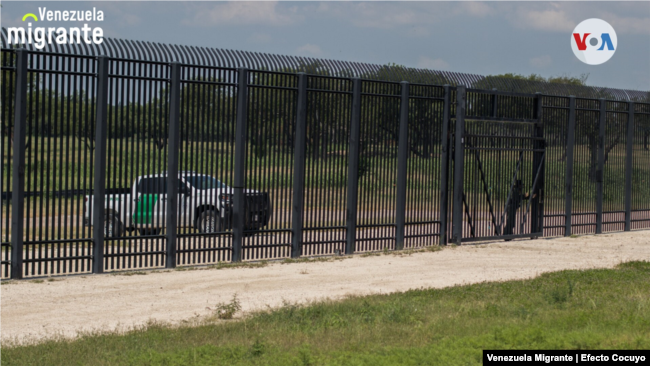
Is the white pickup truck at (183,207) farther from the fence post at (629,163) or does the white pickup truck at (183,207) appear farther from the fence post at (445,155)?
the fence post at (629,163)

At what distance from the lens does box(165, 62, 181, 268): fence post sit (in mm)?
11078

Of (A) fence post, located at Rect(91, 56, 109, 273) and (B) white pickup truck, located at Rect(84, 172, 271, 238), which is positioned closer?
(A) fence post, located at Rect(91, 56, 109, 273)

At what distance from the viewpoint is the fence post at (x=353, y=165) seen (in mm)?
13336

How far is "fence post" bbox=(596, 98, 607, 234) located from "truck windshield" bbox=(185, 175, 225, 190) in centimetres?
1094

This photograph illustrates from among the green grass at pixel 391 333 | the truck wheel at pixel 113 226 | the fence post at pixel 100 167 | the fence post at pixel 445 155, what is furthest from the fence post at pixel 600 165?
the fence post at pixel 100 167

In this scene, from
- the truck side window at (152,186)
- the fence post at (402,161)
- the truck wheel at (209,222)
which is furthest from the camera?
the fence post at (402,161)

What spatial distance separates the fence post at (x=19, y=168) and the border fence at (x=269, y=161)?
0.06 ft

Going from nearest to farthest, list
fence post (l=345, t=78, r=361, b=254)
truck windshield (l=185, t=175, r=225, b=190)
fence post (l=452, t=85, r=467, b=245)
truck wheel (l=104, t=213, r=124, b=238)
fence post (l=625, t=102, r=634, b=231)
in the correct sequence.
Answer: truck wheel (l=104, t=213, r=124, b=238), truck windshield (l=185, t=175, r=225, b=190), fence post (l=345, t=78, r=361, b=254), fence post (l=452, t=85, r=467, b=245), fence post (l=625, t=102, r=634, b=231)

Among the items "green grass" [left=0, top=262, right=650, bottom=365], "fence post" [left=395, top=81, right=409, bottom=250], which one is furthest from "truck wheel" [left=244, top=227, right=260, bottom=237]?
"green grass" [left=0, top=262, right=650, bottom=365]

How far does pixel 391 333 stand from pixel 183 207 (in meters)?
5.60

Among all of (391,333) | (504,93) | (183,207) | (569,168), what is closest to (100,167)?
(183,207)

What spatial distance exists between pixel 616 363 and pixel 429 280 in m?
5.70

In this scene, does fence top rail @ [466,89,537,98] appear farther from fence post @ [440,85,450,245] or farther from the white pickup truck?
the white pickup truck

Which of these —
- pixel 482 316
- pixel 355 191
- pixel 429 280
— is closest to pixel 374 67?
pixel 355 191
